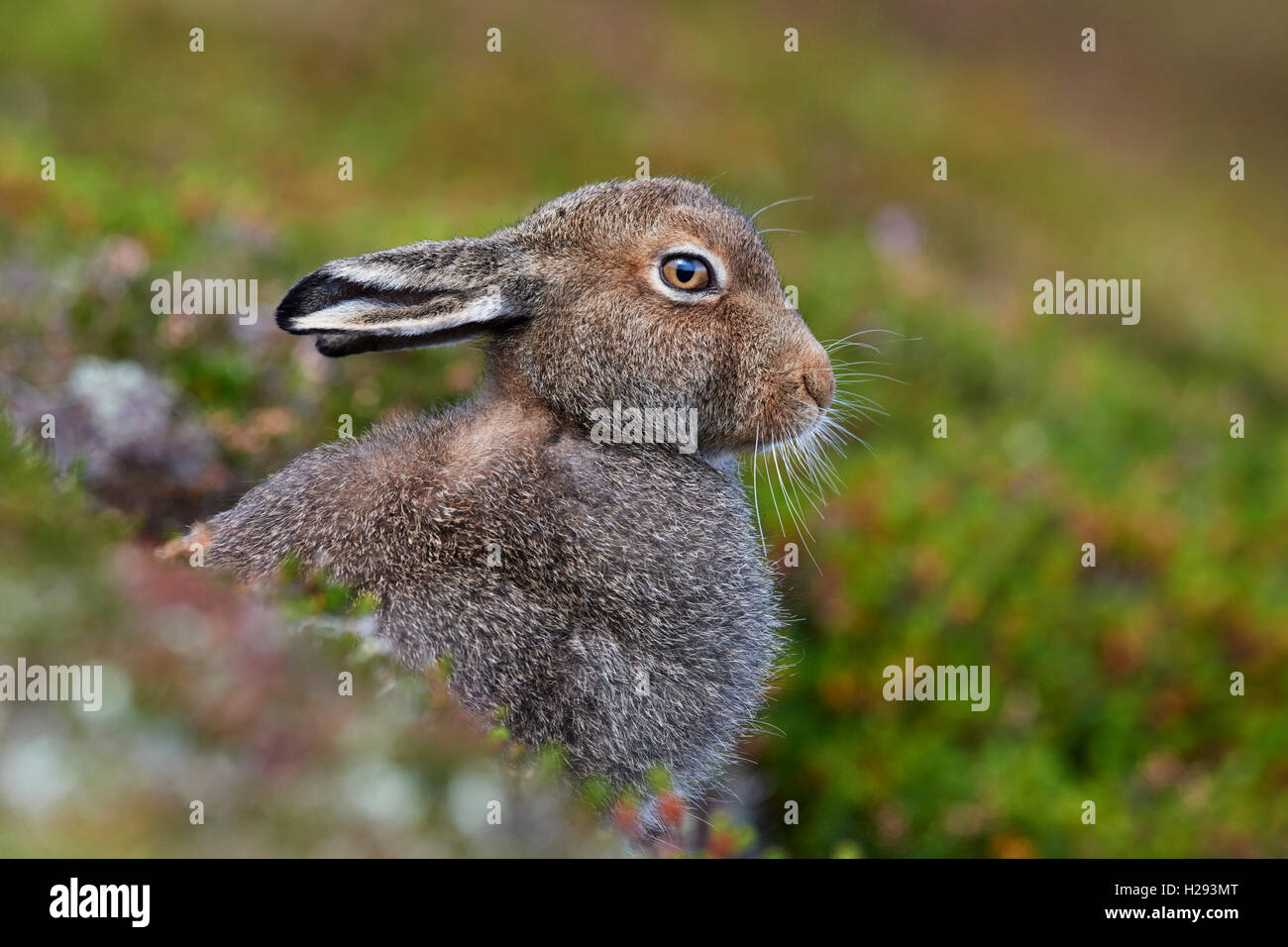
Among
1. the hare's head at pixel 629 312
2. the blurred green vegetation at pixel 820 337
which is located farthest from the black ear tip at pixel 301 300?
the blurred green vegetation at pixel 820 337

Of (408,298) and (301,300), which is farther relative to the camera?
(408,298)

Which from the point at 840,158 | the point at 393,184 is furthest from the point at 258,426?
the point at 840,158

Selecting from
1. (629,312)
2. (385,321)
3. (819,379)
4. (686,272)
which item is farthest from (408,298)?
(819,379)

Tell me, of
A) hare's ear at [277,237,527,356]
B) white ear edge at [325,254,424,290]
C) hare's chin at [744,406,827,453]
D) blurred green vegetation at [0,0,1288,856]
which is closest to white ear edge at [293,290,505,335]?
hare's ear at [277,237,527,356]

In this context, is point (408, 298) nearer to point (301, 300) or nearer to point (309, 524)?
point (301, 300)

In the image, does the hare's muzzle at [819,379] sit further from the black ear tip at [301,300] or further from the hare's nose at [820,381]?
the black ear tip at [301,300]

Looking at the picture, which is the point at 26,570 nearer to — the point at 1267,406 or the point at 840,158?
the point at 1267,406

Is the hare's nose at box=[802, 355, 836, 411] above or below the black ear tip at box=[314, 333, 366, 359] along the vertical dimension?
below

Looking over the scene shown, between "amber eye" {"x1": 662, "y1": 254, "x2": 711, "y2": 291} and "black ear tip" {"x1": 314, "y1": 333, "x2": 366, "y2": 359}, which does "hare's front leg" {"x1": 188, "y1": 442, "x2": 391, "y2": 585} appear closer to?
"black ear tip" {"x1": 314, "y1": 333, "x2": 366, "y2": 359}
